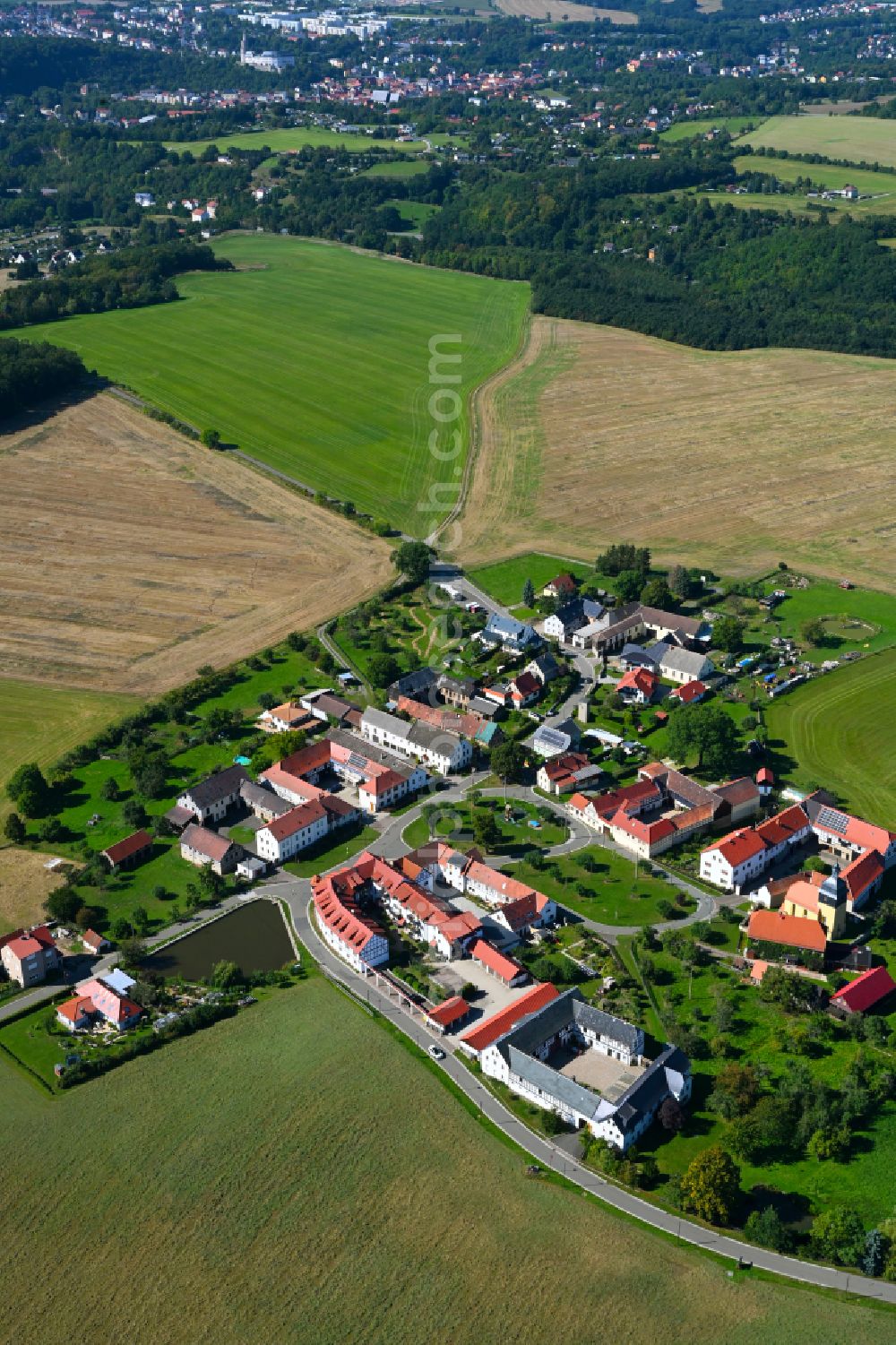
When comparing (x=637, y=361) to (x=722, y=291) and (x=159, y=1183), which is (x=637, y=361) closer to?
(x=722, y=291)

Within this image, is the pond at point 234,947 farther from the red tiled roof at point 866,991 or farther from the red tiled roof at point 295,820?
the red tiled roof at point 866,991

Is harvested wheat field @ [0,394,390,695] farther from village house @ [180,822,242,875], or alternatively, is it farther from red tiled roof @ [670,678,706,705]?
red tiled roof @ [670,678,706,705]

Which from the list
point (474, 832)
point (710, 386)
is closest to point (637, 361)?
point (710, 386)

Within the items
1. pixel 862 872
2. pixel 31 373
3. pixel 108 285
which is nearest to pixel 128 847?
pixel 862 872

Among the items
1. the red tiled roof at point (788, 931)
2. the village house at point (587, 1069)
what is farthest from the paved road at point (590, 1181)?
the red tiled roof at point (788, 931)

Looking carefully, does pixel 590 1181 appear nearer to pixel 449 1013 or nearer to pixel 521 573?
pixel 449 1013

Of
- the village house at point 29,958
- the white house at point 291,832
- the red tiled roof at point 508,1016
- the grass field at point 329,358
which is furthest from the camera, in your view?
the grass field at point 329,358

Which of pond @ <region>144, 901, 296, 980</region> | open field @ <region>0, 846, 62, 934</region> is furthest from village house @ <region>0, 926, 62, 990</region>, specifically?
pond @ <region>144, 901, 296, 980</region>
